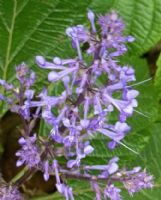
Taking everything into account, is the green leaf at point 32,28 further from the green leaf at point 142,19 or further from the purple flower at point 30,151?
the purple flower at point 30,151

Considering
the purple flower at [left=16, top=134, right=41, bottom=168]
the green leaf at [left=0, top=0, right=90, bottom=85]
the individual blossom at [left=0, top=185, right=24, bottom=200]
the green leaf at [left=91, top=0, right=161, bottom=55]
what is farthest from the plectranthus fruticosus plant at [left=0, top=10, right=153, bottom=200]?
the green leaf at [left=91, top=0, right=161, bottom=55]

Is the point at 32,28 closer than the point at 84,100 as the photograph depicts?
No

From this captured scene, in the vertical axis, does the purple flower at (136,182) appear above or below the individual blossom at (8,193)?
above

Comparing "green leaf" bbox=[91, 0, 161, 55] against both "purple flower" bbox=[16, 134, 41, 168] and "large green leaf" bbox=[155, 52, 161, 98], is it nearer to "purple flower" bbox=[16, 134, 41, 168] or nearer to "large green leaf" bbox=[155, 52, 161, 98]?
"large green leaf" bbox=[155, 52, 161, 98]

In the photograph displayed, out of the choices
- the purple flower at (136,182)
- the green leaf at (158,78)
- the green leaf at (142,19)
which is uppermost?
the green leaf at (142,19)

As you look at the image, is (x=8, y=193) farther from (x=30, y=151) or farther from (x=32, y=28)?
(x=32, y=28)

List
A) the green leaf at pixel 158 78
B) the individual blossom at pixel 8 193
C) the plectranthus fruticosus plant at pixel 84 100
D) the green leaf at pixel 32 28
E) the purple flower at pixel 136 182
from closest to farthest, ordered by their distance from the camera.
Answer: the plectranthus fruticosus plant at pixel 84 100 → the purple flower at pixel 136 182 → the individual blossom at pixel 8 193 → the green leaf at pixel 32 28 → the green leaf at pixel 158 78

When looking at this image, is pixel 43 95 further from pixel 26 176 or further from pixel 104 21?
pixel 26 176

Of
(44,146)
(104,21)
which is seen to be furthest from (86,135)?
(104,21)

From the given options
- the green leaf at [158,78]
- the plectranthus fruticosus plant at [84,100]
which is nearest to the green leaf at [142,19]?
the green leaf at [158,78]

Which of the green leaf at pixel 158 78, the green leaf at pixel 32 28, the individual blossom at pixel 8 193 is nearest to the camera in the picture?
the individual blossom at pixel 8 193

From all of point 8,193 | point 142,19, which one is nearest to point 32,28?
point 142,19
